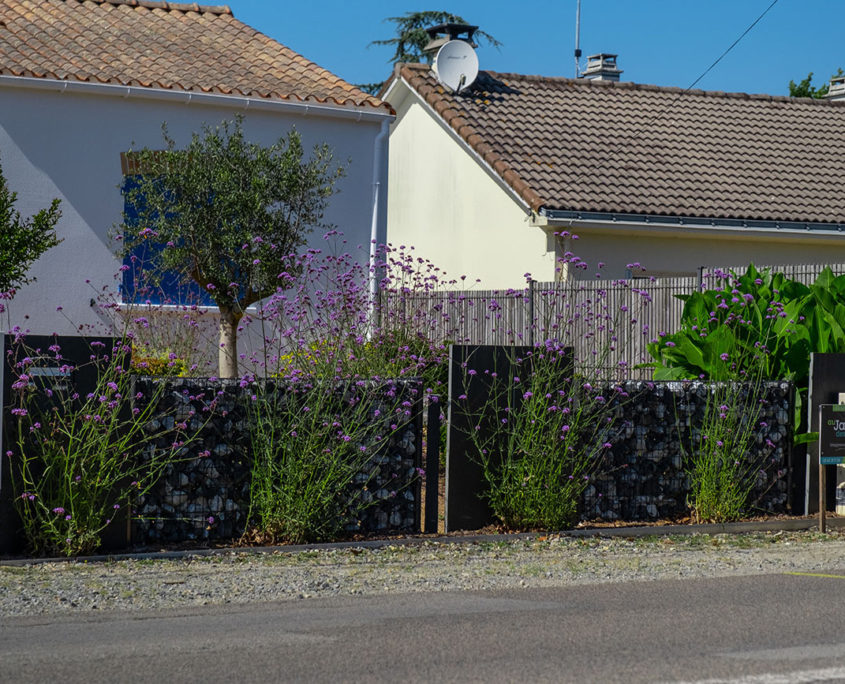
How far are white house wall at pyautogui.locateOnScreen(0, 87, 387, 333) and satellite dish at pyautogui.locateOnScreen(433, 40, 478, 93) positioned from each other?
7.79 metres

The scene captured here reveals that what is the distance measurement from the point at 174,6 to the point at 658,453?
13867 mm

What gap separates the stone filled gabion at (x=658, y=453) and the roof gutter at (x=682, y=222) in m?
10.2

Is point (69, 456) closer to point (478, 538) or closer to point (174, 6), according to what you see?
point (478, 538)

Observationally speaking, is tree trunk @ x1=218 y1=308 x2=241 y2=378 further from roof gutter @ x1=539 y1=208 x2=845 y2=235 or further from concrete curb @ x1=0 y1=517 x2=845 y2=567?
roof gutter @ x1=539 y1=208 x2=845 y2=235

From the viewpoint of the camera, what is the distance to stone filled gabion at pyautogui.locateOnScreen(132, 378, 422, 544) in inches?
359

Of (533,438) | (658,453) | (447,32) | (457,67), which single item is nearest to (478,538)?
(533,438)

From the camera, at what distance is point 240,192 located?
1492cm

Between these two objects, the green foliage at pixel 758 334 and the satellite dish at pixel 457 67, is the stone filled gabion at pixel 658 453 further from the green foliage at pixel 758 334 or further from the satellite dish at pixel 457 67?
the satellite dish at pixel 457 67

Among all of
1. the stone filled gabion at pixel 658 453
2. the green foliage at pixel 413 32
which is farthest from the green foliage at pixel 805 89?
the stone filled gabion at pixel 658 453

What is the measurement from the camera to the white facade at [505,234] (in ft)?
71.2

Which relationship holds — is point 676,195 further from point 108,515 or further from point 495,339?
point 108,515

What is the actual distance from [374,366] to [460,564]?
9.85 feet

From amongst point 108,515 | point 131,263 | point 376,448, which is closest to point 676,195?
point 131,263

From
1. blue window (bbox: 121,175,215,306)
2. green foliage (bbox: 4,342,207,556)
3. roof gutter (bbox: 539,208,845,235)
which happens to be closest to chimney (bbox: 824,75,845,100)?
roof gutter (bbox: 539,208,845,235)
